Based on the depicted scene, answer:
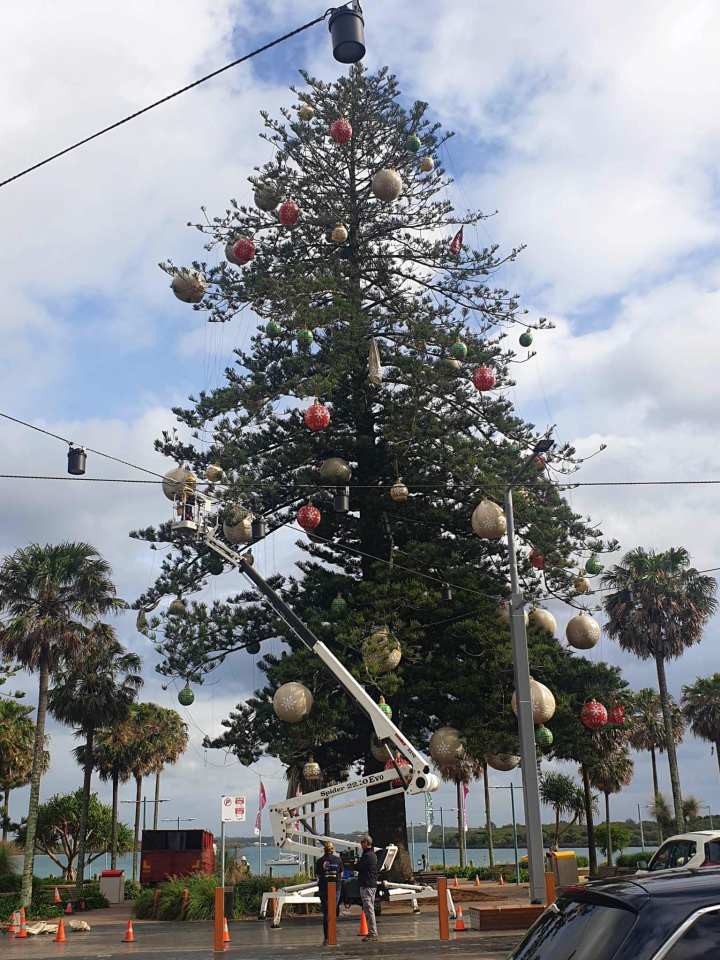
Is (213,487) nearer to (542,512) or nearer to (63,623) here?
(542,512)

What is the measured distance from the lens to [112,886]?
38062 millimetres

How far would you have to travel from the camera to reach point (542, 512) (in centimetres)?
2747

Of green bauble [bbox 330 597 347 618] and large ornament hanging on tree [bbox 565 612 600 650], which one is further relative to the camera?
green bauble [bbox 330 597 347 618]

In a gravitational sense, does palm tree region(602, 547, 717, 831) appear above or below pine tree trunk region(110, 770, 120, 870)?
above

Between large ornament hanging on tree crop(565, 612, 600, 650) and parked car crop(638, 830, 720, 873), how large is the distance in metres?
7.42

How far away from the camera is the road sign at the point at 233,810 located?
1838 cm

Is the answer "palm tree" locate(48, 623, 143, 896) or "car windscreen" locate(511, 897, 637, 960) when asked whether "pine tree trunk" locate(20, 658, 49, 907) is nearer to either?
"palm tree" locate(48, 623, 143, 896)

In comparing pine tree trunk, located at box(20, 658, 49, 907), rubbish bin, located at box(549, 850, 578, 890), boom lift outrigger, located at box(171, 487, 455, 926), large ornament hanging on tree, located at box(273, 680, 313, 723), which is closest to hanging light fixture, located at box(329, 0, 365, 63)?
boom lift outrigger, located at box(171, 487, 455, 926)

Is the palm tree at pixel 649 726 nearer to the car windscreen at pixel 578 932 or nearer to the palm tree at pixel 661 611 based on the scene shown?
the palm tree at pixel 661 611

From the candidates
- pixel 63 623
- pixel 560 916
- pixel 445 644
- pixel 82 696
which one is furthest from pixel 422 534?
pixel 560 916

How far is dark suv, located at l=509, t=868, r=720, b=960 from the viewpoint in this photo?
11.9 feet

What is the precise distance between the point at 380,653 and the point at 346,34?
16020 mm

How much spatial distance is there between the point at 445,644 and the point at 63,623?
1532 centimetres

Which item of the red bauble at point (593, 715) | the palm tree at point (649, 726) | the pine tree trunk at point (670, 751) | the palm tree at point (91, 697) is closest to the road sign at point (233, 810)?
the red bauble at point (593, 715)
